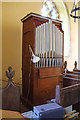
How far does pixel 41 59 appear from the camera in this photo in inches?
103

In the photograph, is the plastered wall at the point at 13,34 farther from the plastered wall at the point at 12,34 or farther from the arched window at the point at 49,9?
the arched window at the point at 49,9

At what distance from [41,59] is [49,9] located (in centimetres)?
285

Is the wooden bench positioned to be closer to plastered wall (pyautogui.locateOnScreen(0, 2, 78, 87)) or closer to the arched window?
plastered wall (pyautogui.locateOnScreen(0, 2, 78, 87))

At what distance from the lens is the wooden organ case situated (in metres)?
2.52

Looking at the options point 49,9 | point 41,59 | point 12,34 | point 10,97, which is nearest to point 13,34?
point 12,34

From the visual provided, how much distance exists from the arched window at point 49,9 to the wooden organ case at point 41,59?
5.42 ft

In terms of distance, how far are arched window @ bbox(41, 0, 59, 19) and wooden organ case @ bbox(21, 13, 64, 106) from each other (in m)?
1.65

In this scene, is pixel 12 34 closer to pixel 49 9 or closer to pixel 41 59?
pixel 41 59

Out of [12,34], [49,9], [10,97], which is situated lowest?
[10,97]

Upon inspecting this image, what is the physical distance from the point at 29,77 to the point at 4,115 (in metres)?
1.55

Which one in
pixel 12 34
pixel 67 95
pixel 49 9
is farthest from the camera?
pixel 49 9

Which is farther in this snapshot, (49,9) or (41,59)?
(49,9)

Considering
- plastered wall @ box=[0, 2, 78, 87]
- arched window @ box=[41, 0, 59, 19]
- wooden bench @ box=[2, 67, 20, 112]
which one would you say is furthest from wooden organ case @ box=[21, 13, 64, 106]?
arched window @ box=[41, 0, 59, 19]

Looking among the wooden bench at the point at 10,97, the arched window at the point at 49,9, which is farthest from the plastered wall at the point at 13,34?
the wooden bench at the point at 10,97
